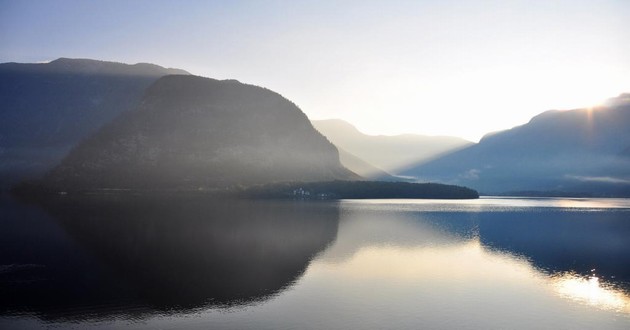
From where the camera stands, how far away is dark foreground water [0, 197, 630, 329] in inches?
1746

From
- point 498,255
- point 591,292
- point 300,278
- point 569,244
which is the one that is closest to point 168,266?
point 300,278

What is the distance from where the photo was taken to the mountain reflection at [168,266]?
48844 millimetres

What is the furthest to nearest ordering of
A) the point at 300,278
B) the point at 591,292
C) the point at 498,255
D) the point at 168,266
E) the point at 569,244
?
the point at 569,244, the point at 498,255, the point at 168,266, the point at 300,278, the point at 591,292

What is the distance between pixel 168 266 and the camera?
66.2 m

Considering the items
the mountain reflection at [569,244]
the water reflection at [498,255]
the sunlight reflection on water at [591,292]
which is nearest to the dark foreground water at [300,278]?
the sunlight reflection on water at [591,292]

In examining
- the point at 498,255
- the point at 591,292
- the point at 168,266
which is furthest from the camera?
the point at 498,255

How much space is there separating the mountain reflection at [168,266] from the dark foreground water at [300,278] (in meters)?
0.21

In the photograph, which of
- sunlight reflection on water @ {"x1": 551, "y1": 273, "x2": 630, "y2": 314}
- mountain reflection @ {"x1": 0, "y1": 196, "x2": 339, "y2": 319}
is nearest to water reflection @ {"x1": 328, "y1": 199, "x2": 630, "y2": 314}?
sunlight reflection on water @ {"x1": 551, "y1": 273, "x2": 630, "y2": 314}

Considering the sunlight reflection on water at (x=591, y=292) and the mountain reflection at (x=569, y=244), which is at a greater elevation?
the mountain reflection at (x=569, y=244)

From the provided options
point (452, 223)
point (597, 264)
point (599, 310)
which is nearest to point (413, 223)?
point (452, 223)

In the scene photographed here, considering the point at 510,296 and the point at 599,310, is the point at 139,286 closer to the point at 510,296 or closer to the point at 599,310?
the point at 510,296

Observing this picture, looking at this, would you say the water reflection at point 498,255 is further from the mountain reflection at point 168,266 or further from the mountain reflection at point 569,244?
the mountain reflection at point 168,266

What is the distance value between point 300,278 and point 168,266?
1872cm

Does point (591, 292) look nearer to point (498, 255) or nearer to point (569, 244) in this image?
point (498, 255)
